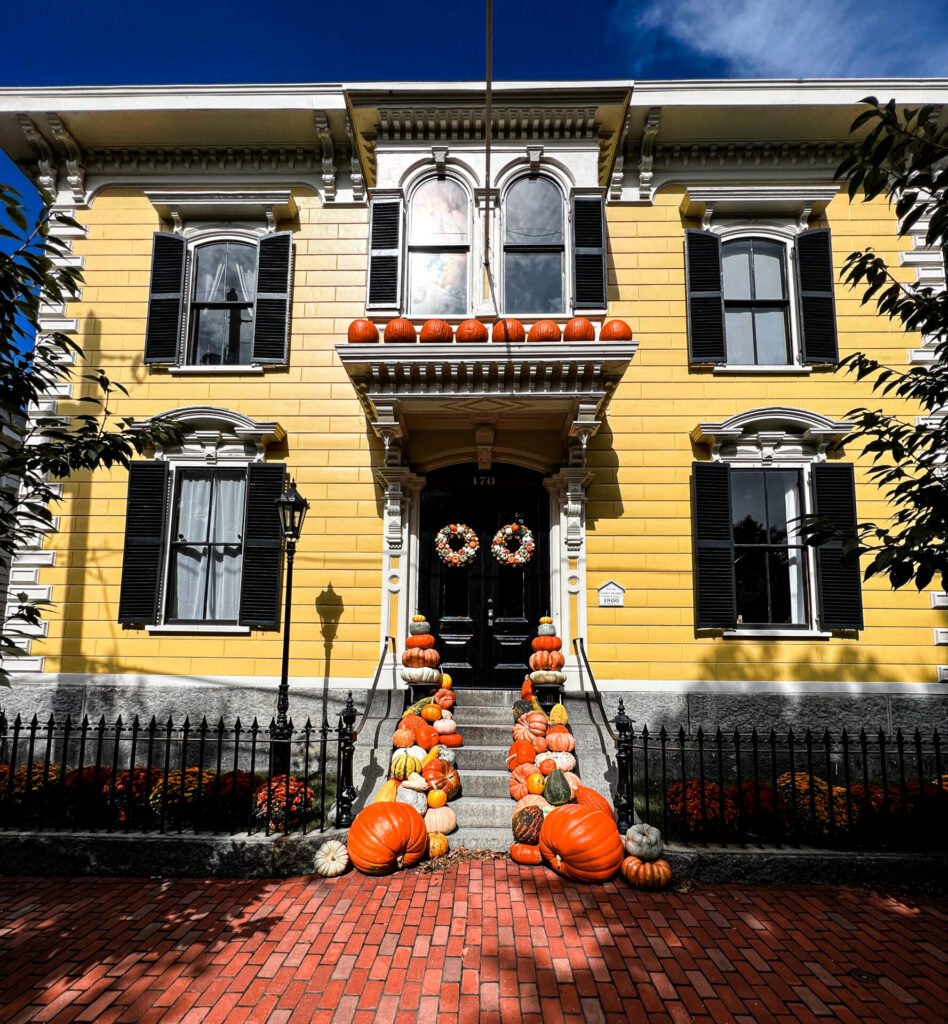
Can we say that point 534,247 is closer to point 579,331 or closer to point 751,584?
point 579,331

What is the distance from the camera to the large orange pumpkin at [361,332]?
816 centimetres

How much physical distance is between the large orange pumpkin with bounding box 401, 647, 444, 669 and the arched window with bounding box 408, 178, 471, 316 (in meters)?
4.93

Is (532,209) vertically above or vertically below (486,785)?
above

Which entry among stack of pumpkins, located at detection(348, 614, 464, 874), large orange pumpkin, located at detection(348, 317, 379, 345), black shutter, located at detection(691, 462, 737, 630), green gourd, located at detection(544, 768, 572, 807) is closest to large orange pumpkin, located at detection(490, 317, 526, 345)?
large orange pumpkin, located at detection(348, 317, 379, 345)

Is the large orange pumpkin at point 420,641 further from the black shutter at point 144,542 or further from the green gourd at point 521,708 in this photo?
the black shutter at point 144,542

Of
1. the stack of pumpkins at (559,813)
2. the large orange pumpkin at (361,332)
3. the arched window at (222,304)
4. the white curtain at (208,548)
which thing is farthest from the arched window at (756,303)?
the white curtain at (208,548)

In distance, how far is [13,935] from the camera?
4.61 meters

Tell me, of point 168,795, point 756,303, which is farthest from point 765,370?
point 168,795

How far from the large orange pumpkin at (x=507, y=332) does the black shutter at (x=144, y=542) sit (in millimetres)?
5374

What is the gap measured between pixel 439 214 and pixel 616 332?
3.66 metres

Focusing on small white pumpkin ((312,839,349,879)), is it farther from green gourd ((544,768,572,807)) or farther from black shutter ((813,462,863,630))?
black shutter ((813,462,863,630))

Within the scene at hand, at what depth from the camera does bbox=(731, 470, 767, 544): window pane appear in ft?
30.5

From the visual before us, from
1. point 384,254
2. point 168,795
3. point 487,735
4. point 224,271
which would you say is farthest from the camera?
point 224,271

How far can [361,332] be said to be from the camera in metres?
8.16
